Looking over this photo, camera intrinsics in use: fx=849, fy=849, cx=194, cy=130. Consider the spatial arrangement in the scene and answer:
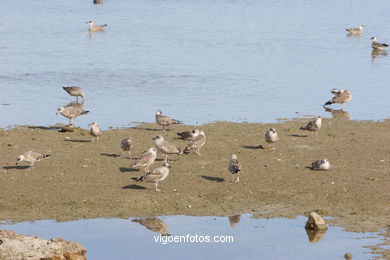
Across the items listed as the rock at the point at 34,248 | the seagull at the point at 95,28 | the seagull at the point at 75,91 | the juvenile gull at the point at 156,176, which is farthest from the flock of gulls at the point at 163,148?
the seagull at the point at 95,28

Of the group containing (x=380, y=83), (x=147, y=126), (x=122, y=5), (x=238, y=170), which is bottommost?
(x=238, y=170)

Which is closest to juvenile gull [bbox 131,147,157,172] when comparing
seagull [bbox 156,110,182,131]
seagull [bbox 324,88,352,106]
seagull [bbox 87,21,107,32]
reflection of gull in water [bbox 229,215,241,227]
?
reflection of gull in water [bbox 229,215,241,227]

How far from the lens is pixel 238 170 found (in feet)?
68.4

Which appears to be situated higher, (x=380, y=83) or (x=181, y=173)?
(x=380, y=83)

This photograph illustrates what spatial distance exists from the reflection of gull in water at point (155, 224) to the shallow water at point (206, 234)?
0.15 feet

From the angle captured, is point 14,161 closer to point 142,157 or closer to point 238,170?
point 142,157

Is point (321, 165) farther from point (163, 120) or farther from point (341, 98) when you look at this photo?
point (341, 98)

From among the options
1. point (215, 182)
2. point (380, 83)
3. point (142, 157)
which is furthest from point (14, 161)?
point (380, 83)

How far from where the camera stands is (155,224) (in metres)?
18.4

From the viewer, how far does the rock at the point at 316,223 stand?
58.9 ft

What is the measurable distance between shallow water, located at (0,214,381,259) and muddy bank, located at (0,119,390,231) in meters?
0.52

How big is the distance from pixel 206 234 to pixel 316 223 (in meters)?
2.34

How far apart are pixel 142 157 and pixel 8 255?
7.90 m

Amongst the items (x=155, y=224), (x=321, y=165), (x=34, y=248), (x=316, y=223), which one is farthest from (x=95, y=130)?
(x=34, y=248)
